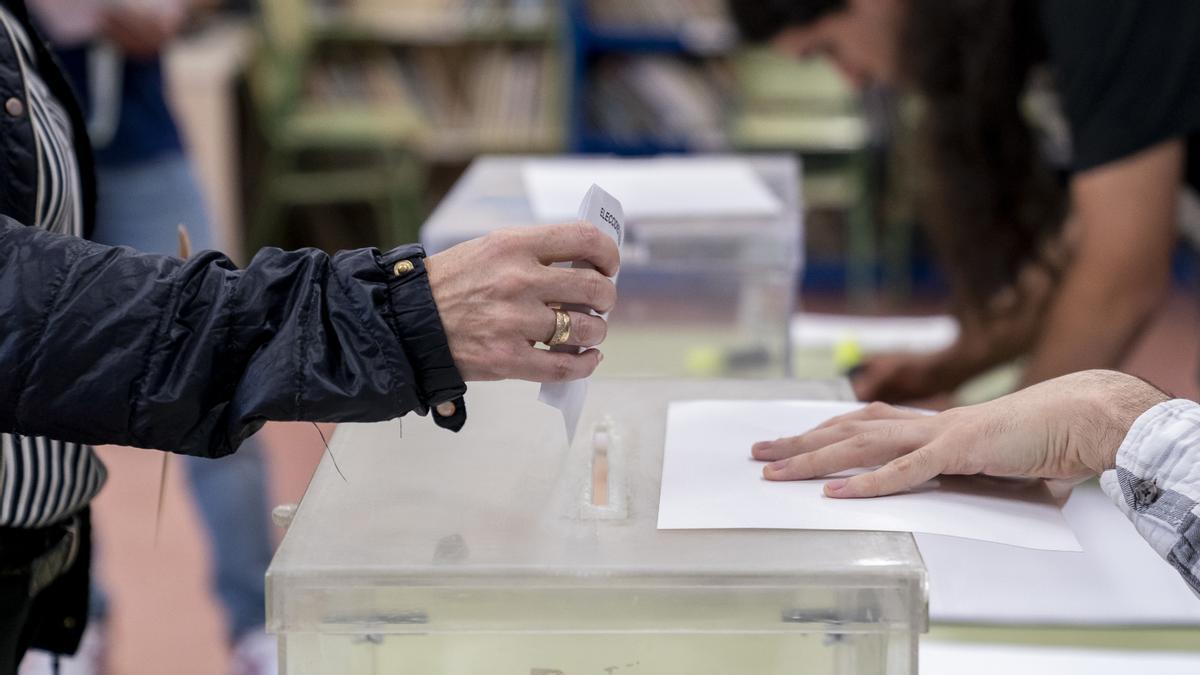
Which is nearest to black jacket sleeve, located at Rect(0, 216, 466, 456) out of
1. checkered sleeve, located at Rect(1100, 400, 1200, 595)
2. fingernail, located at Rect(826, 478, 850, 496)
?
fingernail, located at Rect(826, 478, 850, 496)

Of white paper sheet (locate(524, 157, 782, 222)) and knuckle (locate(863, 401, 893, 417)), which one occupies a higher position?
white paper sheet (locate(524, 157, 782, 222))

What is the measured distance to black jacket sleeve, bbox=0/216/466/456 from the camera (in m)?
0.83

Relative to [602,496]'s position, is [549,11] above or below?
above

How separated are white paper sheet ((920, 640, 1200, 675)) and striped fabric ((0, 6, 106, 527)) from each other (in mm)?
757

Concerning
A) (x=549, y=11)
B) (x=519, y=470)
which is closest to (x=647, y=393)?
(x=519, y=470)

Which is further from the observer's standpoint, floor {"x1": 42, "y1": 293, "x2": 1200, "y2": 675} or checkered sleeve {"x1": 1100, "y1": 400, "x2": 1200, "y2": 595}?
floor {"x1": 42, "y1": 293, "x2": 1200, "y2": 675}

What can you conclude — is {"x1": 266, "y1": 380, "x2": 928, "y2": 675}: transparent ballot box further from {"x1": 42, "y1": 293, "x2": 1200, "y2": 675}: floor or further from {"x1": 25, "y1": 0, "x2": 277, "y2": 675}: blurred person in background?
{"x1": 25, "y1": 0, "x2": 277, "y2": 675}: blurred person in background

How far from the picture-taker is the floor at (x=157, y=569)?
7.79 ft

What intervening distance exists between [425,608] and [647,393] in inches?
16.2

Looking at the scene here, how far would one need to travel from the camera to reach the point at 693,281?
5.18 ft

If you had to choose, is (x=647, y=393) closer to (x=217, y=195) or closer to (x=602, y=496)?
(x=602, y=496)

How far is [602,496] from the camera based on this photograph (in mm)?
902

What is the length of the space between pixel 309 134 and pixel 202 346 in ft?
12.3

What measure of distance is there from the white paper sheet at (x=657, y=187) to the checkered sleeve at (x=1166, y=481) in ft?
2.32
